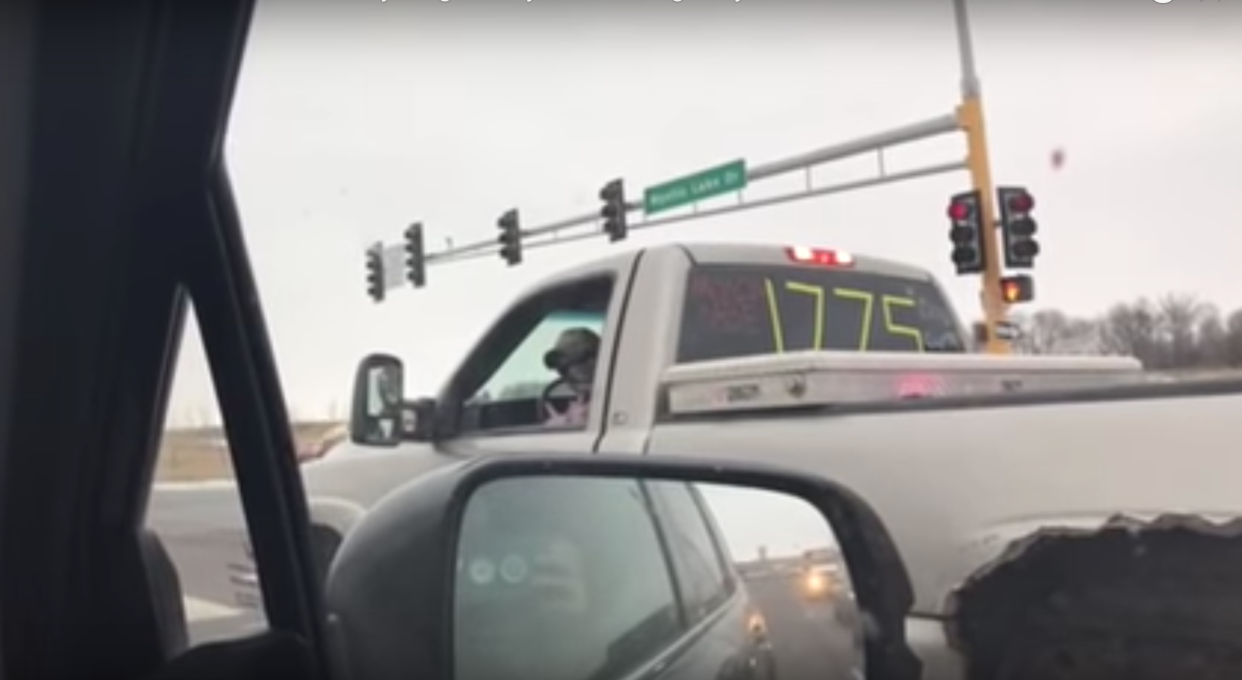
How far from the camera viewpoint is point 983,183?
565cm

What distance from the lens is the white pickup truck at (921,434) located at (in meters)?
2.85

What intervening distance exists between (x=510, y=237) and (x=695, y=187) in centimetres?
103

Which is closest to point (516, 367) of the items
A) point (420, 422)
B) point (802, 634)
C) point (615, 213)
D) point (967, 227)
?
point (420, 422)

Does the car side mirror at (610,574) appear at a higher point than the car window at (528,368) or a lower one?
lower

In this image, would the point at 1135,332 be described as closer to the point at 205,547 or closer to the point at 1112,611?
the point at 1112,611

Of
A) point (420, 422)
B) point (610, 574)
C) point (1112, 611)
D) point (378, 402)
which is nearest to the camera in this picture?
point (610, 574)

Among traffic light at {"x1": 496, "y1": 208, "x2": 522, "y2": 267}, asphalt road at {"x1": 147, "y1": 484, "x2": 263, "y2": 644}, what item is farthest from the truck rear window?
asphalt road at {"x1": 147, "y1": 484, "x2": 263, "y2": 644}

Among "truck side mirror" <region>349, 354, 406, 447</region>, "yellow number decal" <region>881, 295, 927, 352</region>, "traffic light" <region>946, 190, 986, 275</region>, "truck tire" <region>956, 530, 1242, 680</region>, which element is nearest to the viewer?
"truck tire" <region>956, 530, 1242, 680</region>

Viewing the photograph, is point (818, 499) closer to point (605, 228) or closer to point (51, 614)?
point (51, 614)

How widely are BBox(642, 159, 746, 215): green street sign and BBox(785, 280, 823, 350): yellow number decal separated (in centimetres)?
52

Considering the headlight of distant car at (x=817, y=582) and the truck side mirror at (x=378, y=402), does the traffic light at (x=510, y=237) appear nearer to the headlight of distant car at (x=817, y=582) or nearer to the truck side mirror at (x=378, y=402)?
the truck side mirror at (x=378, y=402)

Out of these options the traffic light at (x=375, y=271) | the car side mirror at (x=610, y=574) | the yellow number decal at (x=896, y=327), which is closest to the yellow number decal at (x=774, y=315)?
the yellow number decal at (x=896, y=327)

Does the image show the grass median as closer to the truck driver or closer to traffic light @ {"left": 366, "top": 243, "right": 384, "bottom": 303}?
traffic light @ {"left": 366, "top": 243, "right": 384, "bottom": 303}

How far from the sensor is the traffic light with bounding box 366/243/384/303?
3.68 metres
